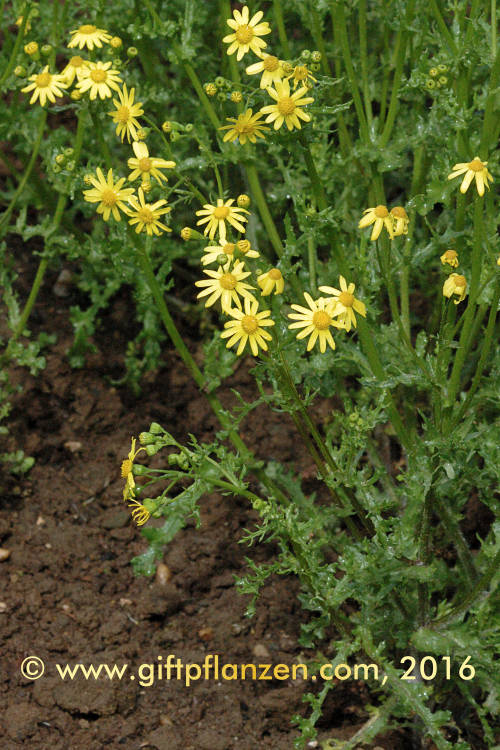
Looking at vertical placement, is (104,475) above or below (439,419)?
below

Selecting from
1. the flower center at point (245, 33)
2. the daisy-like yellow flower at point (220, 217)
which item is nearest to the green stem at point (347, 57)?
the flower center at point (245, 33)

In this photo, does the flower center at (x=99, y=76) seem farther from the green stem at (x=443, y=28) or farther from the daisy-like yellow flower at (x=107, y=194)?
the green stem at (x=443, y=28)

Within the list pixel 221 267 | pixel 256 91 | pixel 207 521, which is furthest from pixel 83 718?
pixel 256 91

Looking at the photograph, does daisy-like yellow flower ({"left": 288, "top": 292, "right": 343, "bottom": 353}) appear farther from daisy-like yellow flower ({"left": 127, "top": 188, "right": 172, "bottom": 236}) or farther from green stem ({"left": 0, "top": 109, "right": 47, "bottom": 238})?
green stem ({"left": 0, "top": 109, "right": 47, "bottom": 238})

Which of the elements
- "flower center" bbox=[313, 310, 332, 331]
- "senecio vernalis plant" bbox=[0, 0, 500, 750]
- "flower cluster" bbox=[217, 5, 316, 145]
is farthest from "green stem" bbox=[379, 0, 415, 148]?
"flower center" bbox=[313, 310, 332, 331]

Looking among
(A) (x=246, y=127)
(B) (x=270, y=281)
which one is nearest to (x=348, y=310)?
(B) (x=270, y=281)

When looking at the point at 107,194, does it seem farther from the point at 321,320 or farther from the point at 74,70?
the point at 321,320

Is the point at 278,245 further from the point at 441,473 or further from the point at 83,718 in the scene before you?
the point at 83,718
